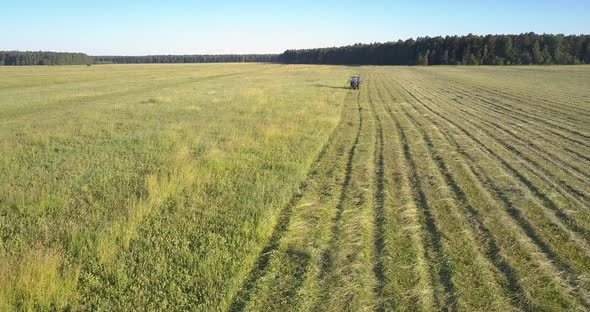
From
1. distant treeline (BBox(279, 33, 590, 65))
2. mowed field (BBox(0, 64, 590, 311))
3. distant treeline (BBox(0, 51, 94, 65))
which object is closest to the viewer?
mowed field (BBox(0, 64, 590, 311))

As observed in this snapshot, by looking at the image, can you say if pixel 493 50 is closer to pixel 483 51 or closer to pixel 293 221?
pixel 483 51

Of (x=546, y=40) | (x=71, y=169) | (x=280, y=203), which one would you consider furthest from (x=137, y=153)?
(x=546, y=40)

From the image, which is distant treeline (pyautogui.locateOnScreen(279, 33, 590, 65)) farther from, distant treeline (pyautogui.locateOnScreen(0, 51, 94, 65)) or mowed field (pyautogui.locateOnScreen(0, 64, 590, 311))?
distant treeline (pyautogui.locateOnScreen(0, 51, 94, 65))

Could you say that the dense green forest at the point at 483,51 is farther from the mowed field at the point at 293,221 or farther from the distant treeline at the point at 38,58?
the distant treeline at the point at 38,58

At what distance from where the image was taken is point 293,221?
23.2 feet

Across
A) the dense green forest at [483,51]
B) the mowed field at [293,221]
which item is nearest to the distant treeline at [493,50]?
the dense green forest at [483,51]

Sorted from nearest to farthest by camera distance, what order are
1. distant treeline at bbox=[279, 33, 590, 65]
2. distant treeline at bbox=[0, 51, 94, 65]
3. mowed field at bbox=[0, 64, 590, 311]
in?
mowed field at bbox=[0, 64, 590, 311] → distant treeline at bbox=[279, 33, 590, 65] → distant treeline at bbox=[0, 51, 94, 65]

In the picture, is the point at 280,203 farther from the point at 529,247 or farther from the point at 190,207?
the point at 529,247

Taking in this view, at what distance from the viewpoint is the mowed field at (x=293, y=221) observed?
4844 millimetres

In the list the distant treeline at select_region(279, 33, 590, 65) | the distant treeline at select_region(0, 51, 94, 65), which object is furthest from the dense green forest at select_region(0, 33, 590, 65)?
the distant treeline at select_region(0, 51, 94, 65)

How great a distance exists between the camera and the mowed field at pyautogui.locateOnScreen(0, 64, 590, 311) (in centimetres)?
484

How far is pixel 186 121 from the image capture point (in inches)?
709

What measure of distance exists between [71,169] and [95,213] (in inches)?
132

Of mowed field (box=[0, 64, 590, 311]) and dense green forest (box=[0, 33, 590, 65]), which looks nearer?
mowed field (box=[0, 64, 590, 311])
